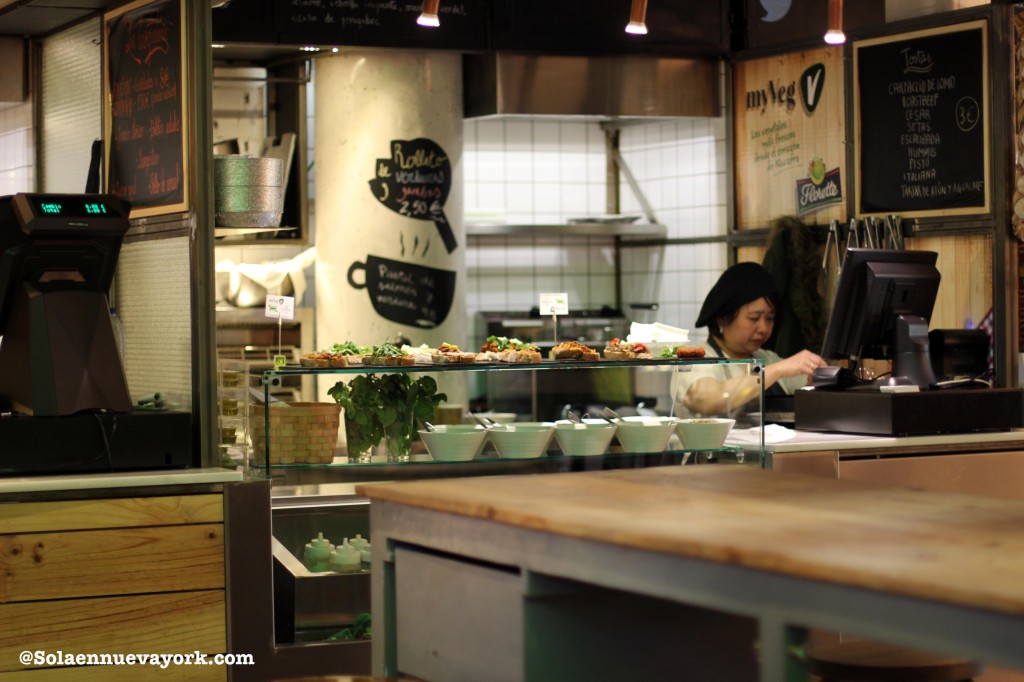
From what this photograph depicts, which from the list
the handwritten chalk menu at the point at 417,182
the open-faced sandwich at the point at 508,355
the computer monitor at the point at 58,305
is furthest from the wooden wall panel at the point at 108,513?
the handwritten chalk menu at the point at 417,182

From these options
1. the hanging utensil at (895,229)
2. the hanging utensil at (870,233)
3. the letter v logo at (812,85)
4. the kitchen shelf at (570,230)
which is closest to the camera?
the hanging utensil at (895,229)

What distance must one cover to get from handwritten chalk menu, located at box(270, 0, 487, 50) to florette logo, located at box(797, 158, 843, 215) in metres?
1.77

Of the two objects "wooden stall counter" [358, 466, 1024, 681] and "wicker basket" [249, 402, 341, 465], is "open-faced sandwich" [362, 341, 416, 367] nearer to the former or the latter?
"wicker basket" [249, 402, 341, 465]

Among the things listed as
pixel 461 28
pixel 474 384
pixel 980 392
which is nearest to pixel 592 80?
pixel 461 28

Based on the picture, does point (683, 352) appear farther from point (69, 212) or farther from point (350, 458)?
point (69, 212)

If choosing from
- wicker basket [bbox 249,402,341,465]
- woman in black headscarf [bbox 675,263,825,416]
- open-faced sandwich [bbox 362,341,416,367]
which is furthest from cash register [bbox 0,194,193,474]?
woman in black headscarf [bbox 675,263,825,416]

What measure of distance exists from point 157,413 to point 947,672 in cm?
231

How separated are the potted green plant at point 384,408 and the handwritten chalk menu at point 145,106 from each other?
2.57ft

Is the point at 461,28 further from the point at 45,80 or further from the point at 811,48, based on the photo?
the point at 45,80

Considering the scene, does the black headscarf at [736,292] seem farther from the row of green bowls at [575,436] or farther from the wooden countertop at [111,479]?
the wooden countertop at [111,479]

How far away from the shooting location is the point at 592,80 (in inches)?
280

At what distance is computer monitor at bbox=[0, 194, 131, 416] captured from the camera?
151 inches

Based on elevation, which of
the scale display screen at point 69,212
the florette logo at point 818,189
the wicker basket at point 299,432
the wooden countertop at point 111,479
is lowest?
the wooden countertop at point 111,479

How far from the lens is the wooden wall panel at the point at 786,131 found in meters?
6.70
